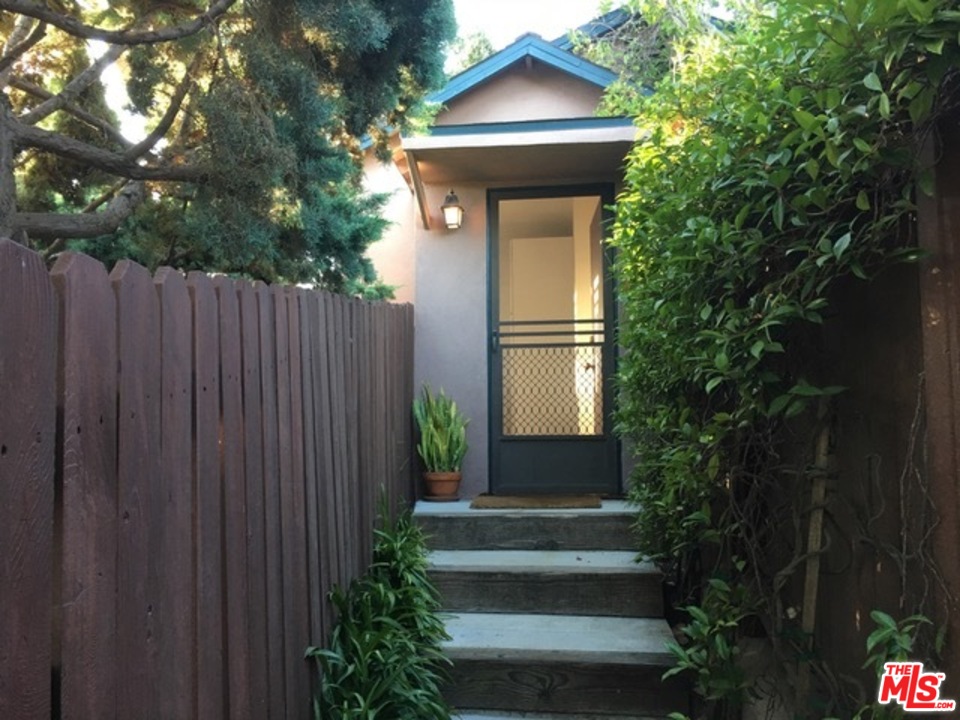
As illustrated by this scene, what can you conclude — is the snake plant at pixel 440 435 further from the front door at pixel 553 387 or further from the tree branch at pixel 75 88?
the tree branch at pixel 75 88

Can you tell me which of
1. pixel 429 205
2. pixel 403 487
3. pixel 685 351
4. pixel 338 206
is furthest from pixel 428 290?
pixel 685 351

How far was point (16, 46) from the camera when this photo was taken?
14.6 feet

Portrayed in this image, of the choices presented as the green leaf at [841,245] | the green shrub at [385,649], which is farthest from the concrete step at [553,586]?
the green leaf at [841,245]

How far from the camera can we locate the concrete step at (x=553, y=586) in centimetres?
330

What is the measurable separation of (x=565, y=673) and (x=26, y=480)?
→ 2.36 m

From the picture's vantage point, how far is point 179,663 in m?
1.57

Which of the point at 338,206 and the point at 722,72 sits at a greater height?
the point at 338,206

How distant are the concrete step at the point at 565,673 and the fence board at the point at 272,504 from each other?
0.99m

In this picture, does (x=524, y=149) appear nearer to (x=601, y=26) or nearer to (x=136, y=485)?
(x=601, y=26)

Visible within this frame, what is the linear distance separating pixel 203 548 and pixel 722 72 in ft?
6.97

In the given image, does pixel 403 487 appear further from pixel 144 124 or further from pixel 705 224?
pixel 144 124

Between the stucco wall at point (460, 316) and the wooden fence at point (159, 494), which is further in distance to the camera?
the stucco wall at point (460, 316)

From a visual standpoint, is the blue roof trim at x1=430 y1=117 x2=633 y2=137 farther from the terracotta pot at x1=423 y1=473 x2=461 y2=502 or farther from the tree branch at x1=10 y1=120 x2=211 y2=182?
the terracotta pot at x1=423 y1=473 x2=461 y2=502

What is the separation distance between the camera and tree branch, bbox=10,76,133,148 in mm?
4699
